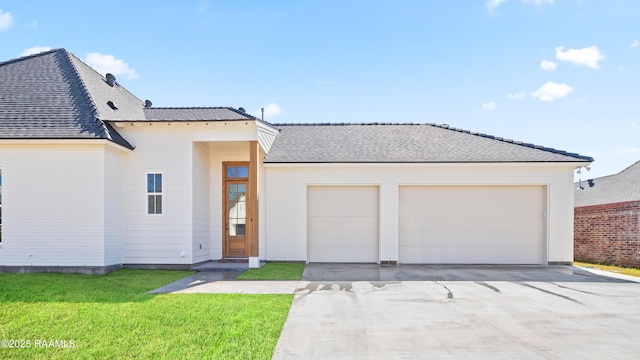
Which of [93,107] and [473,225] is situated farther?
[473,225]

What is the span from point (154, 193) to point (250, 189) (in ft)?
8.58

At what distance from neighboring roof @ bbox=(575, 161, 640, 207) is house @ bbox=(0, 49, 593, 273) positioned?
18.0 feet

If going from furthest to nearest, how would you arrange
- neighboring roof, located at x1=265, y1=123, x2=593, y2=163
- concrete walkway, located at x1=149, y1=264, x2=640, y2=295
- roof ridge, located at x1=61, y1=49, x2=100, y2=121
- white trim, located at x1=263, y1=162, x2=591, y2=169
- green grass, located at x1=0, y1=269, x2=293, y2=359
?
neighboring roof, located at x1=265, y1=123, x2=593, y2=163, white trim, located at x1=263, y1=162, x2=591, y2=169, roof ridge, located at x1=61, y1=49, x2=100, y2=121, concrete walkway, located at x1=149, y1=264, x2=640, y2=295, green grass, located at x1=0, y1=269, x2=293, y2=359

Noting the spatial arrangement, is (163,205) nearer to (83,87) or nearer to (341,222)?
(83,87)

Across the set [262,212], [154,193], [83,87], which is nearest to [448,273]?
[262,212]

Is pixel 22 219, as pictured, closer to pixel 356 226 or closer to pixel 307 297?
pixel 307 297

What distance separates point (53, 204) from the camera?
9.44m

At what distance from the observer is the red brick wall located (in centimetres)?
1165

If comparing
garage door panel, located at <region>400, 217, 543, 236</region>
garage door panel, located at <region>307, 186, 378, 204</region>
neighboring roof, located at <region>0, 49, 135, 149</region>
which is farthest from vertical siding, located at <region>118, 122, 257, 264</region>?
garage door panel, located at <region>400, 217, 543, 236</region>

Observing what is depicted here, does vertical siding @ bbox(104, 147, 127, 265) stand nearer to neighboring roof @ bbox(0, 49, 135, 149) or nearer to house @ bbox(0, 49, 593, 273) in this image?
house @ bbox(0, 49, 593, 273)

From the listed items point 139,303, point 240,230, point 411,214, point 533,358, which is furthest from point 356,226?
point 533,358

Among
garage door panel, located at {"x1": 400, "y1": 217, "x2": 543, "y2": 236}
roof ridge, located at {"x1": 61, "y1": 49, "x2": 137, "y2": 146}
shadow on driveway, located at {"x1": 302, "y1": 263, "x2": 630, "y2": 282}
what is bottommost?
shadow on driveway, located at {"x1": 302, "y1": 263, "x2": 630, "y2": 282}

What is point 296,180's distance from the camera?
12016mm

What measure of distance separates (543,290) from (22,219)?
39.2 feet
